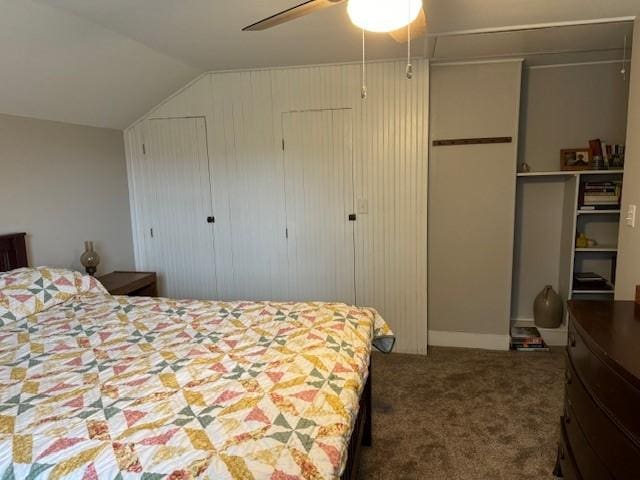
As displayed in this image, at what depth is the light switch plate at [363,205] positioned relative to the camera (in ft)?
10.9

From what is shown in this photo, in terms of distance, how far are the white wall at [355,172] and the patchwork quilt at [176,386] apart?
1137mm

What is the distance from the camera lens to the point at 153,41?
2572mm

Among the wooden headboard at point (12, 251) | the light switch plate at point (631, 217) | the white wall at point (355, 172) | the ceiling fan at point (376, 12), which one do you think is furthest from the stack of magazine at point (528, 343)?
the wooden headboard at point (12, 251)

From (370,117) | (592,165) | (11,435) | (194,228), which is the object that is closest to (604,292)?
(592,165)

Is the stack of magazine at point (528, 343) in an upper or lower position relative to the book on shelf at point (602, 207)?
lower

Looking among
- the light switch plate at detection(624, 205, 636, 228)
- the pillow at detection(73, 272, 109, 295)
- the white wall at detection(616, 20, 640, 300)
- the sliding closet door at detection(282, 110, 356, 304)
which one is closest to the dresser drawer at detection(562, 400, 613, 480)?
the white wall at detection(616, 20, 640, 300)

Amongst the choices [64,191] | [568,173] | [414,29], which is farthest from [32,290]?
[568,173]

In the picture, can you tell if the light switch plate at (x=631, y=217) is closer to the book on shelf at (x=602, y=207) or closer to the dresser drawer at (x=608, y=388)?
the dresser drawer at (x=608, y=388)

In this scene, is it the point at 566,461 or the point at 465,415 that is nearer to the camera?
the point at 566,461

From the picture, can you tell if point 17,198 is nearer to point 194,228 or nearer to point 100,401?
point 194,228

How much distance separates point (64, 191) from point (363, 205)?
2.22 meters

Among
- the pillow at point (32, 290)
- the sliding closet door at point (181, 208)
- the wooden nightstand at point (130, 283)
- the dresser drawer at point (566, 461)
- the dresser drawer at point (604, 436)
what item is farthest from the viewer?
the sliding closet door at point (181, 208)

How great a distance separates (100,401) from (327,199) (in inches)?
90.6

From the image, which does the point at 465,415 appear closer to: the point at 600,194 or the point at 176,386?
the point at 176,386
